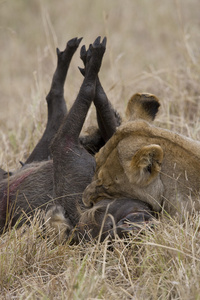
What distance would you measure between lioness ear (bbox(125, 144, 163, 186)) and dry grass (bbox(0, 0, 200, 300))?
293mm

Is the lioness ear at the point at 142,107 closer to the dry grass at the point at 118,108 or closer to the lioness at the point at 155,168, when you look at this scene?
the lioness at the point at 155,168

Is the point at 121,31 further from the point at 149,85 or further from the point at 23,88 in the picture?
the point at 149,85

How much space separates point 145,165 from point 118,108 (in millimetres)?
2479

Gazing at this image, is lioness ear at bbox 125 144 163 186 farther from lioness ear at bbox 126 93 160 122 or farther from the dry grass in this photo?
lioness ear at bbox 126 93 160 122

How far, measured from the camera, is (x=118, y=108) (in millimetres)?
5398

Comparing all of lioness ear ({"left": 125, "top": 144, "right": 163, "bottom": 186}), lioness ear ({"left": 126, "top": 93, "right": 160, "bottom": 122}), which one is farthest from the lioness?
lioness ear ({"left": 126, "top": 93, "right": 160, "bottom": 122})

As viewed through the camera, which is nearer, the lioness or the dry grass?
the dry grass

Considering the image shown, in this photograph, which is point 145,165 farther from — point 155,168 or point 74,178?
point 74,178

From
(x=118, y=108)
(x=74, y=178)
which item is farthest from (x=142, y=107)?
(x=118, y=108)

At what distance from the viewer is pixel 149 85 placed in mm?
6090

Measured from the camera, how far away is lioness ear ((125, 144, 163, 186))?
115 inches

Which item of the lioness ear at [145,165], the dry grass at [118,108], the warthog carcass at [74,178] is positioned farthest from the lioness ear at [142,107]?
the dry grass at [118,108]

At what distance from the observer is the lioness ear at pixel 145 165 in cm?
292

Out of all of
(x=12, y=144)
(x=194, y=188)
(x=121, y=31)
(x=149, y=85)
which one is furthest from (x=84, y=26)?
(x=194, y=188)
